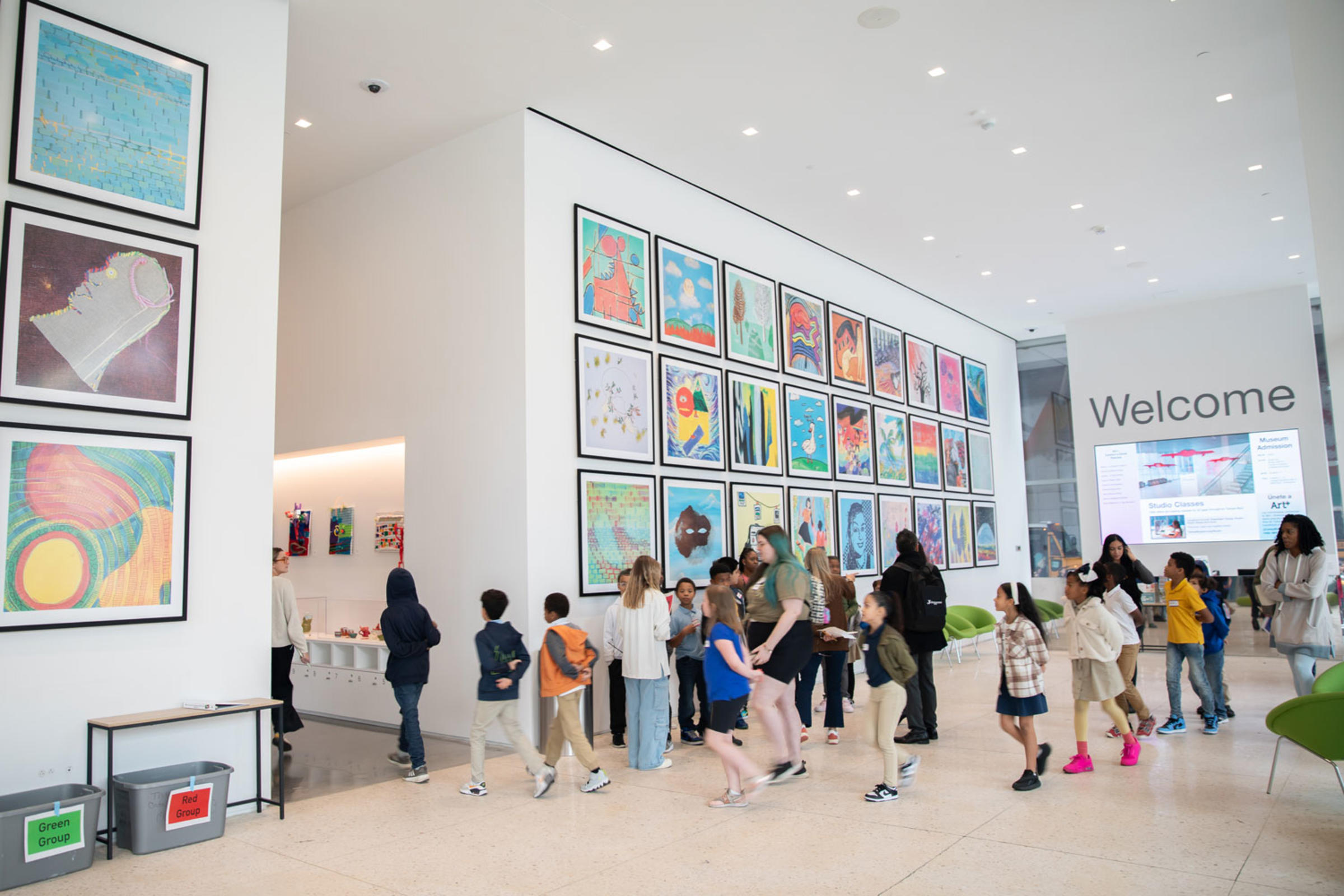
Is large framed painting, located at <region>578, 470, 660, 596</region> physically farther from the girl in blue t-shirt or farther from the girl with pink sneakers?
the girl with pink sneakers

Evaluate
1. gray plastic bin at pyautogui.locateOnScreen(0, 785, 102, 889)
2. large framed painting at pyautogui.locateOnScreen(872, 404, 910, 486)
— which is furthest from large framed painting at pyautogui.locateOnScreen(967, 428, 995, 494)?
gray plastic bin at pyautogui.locateOnScreen(0, 785, 102, 889)

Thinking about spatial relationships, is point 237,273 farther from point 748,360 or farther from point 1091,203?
point 1091,203

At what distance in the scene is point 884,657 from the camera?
558 cm

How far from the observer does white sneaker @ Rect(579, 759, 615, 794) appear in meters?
6.01

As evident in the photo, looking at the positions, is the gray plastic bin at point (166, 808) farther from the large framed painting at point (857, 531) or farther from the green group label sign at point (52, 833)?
the large framed painting at point (857, 531)

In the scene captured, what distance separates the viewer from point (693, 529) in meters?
9.31

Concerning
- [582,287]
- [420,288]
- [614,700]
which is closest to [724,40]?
[582,287]

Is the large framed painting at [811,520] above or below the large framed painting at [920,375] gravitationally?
below

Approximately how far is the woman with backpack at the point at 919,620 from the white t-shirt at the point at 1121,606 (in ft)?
4.40

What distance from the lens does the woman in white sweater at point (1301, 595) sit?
21.3 feet

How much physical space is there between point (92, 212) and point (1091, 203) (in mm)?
10429

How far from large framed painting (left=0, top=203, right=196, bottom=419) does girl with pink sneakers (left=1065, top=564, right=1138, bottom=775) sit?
607cm

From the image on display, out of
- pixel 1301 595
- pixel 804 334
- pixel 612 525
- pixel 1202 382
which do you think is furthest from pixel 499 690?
pixel 1202 382

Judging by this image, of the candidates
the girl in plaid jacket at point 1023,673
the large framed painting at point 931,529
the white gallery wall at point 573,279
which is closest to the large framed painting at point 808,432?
the white gallery wall at point 573,279
